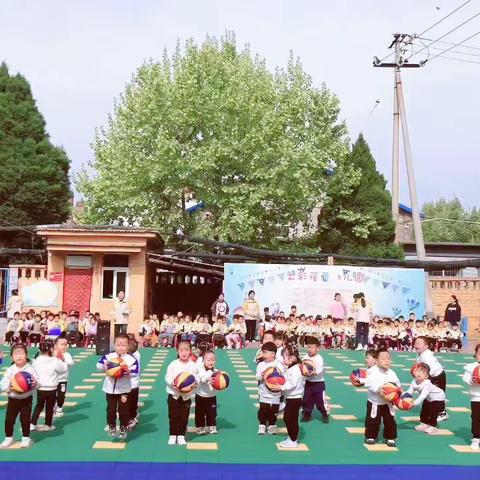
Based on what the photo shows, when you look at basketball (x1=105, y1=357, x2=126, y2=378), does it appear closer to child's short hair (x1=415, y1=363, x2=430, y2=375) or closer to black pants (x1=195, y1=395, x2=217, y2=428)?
black pants (x1=195, y1=395, x2=217, y2=428)

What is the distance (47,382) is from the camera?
28.4ft

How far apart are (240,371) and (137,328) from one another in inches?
339

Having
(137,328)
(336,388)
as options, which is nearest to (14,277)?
(137,328)

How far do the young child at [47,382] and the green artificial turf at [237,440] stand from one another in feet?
0.74

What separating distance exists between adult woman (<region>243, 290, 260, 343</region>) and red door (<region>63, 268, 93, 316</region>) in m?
5.69

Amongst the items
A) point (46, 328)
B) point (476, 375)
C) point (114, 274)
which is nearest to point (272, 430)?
point (476, 375)

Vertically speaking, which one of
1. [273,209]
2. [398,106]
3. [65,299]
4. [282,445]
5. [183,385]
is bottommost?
[282,445]

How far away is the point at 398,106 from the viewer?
90.9 ft

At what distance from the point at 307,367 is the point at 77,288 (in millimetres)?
15272

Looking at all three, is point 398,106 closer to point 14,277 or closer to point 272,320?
point 272,320

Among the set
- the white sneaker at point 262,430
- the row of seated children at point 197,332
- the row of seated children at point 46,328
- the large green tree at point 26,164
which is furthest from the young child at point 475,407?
the large green tree at point 26,164

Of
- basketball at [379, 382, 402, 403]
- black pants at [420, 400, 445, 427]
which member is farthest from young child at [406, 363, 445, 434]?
basketball at [379, 382, 402, 403]

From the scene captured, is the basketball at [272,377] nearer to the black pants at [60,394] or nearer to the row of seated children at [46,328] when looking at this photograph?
the black pants at [60,394]

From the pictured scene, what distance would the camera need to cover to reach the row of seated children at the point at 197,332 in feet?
67.7
